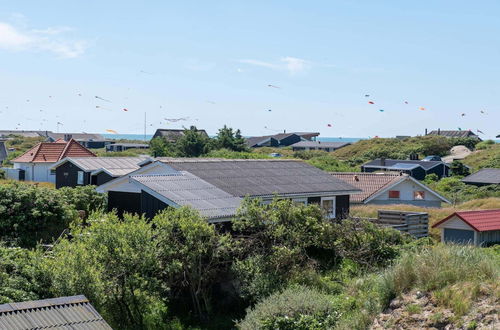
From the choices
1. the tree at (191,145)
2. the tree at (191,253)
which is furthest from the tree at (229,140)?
the tree at (191,253)

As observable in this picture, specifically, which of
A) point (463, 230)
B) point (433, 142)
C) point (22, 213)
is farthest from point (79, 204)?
point (433, 142)

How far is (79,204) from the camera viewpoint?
2592 cm

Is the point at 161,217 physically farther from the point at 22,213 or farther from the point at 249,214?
the point at 22,213

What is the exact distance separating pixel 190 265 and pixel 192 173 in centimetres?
673

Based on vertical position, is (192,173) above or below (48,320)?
above

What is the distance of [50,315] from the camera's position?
9805 millimetres

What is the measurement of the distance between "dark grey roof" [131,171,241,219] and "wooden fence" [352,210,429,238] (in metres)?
6.16

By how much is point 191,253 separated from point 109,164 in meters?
22.0

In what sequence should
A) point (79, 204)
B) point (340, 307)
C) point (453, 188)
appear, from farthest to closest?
1. point (453, 188)
2. point (79, 204)
3. point (340, 307)

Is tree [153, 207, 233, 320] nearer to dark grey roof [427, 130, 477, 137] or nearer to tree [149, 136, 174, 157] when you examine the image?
tree [149, 136, 174, 157]

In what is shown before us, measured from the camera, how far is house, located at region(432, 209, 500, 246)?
65.5 feet

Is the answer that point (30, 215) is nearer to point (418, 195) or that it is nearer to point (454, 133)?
point (418, 195)

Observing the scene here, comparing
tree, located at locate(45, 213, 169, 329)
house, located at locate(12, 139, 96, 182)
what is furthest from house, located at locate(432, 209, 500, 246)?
house, located at locate(12, 139, 96, 182)

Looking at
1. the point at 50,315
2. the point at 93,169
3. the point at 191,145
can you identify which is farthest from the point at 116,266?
the point at 191,145
